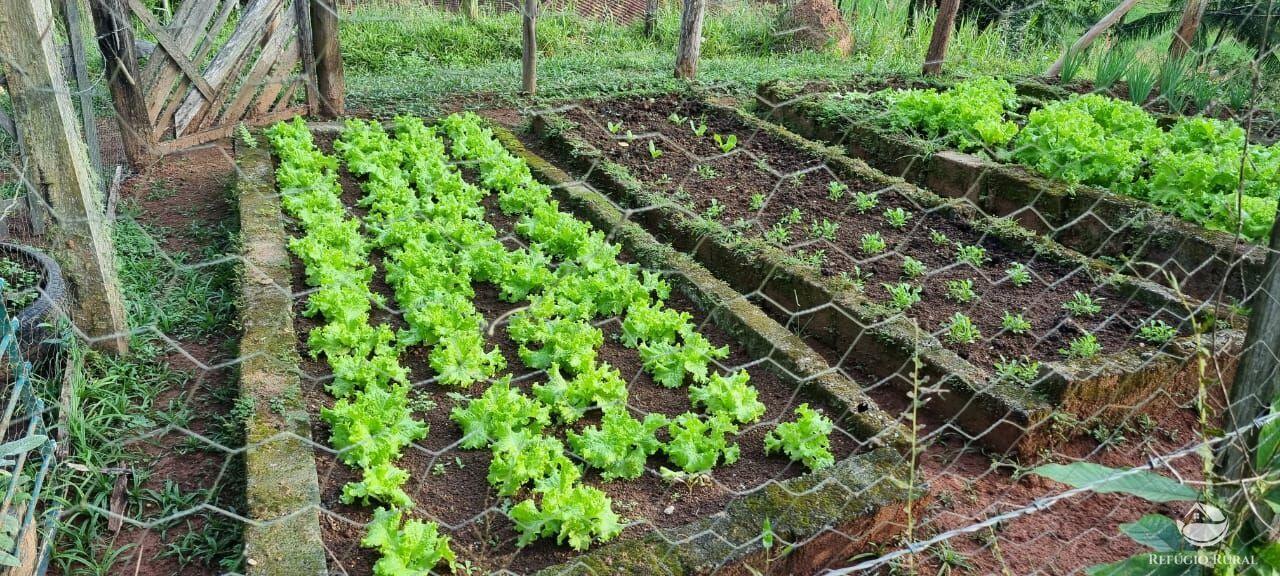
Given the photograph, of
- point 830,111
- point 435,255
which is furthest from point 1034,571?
point 830,111

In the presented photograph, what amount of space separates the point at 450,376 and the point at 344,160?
306cm

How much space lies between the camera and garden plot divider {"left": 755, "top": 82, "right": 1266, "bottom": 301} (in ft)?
16.5

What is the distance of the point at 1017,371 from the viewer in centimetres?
410

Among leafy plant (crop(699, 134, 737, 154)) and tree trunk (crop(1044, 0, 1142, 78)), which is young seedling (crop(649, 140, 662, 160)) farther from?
tree trunk (crop(1044, 0, 1142, 78))

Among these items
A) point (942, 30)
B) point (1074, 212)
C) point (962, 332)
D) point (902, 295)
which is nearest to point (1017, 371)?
point (962, 332)

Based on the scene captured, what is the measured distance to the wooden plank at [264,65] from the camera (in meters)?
7.14

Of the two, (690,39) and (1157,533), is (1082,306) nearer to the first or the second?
(1157,533)

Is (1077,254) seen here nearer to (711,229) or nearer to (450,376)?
(711,229)

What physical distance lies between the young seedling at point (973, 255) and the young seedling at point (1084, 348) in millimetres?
824

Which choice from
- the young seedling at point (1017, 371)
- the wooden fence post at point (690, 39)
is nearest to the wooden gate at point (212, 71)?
the wooden fence post at point (690, 39)

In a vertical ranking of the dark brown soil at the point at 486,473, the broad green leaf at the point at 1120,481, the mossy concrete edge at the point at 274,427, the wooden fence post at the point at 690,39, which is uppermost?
the broad green leaf at the point at 1120,481

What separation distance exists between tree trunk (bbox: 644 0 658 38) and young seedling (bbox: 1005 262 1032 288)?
25.8 ft

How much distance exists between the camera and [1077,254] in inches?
202

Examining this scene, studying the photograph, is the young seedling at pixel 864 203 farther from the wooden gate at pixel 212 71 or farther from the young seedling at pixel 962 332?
the wooden gate at pixel 212 71
